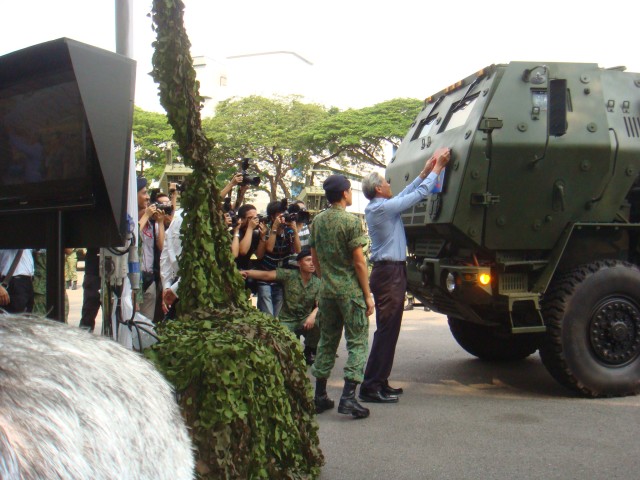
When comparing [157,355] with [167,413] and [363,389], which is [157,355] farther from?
[363,389]

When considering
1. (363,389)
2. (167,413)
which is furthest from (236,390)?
(363,389)

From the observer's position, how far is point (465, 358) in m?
7.82

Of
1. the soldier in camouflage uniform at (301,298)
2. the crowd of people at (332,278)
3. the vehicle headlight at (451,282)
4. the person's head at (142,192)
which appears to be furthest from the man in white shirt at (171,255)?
the vehicle headlight at (451,282)

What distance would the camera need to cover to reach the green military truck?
5621 mm

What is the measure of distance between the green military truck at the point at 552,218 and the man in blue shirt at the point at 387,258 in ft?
0.83

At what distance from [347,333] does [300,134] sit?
36335 millimetres

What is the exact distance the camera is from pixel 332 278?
17.5 ft

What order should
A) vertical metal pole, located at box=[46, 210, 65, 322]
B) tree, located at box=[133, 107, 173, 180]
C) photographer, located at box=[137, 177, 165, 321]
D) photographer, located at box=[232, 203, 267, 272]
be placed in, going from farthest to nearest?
tree, located at box=[133, 107, 173, 180] → photographer, located at box=[232, 203, 267, 272] → photographer, located at box=[137, 177, 165, 321] → vertical metal pole, located at box=[46, 210, 65, 322]

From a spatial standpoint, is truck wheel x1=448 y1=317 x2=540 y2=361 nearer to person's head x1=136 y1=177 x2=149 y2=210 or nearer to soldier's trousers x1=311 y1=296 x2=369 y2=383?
soldier's trousers x1=311 y1=296 x2=369 y2=383

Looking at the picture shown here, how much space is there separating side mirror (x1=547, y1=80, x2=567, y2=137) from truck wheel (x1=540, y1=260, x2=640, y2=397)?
1.12 metres

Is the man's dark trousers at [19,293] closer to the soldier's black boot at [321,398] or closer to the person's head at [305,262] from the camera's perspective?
the person's head at [305,262]

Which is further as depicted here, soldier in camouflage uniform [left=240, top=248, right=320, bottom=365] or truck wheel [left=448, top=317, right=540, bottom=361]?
truck wheel [left=448, top=317, right=540, bottom=361]

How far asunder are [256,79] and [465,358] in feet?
199

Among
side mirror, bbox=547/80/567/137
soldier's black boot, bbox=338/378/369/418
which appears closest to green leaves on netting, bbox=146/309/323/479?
soldier's black boot, bbox=338/378/369/418
